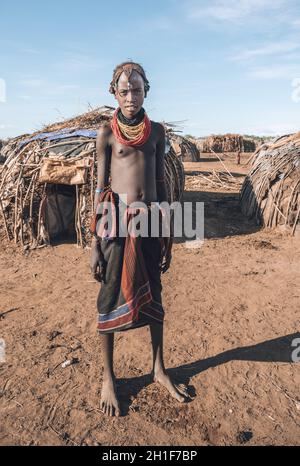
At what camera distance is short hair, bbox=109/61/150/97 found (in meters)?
2.56

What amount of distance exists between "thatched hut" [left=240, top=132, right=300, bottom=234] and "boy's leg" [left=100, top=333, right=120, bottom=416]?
4.82 m

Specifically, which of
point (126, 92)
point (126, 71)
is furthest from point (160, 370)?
point (126, 71)

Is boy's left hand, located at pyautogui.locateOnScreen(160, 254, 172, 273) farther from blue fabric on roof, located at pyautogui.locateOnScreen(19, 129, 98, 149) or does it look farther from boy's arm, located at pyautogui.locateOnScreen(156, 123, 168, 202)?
blue fabric on roof, located at pyautogui.locateOnScreen(19, 129, 98, 149)

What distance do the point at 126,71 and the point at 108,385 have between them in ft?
6.96

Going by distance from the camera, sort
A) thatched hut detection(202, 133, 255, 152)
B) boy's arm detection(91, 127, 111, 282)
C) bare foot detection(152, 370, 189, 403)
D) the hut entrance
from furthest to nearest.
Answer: thatched hut detection(202, 133, 255, 152), the hut entrance, bare foot detection(152, 370, 189, 403), boy's arm detection(91, 127, 111, 282)

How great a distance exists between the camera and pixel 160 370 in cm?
299

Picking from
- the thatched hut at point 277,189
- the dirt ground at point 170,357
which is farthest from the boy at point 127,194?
the thatched hut at point 277,189

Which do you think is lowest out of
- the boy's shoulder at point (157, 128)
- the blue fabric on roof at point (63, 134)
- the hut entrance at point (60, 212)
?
the hut entrance at point (60, 212)

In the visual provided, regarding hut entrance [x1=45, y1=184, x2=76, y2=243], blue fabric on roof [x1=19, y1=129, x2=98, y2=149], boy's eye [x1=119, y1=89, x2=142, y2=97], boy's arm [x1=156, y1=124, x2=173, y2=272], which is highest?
boy's eye [x1=119, y1=89, x2=142, y2=97]

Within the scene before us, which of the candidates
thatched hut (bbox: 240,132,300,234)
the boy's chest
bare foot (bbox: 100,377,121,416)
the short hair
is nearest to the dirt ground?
bare foot (bbox: 100,377,121,416)

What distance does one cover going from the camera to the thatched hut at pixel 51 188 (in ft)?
19.7

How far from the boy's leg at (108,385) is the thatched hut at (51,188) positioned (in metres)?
3.42

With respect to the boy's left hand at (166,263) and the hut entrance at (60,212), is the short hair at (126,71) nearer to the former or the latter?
the boy's left hand at (166,263)
